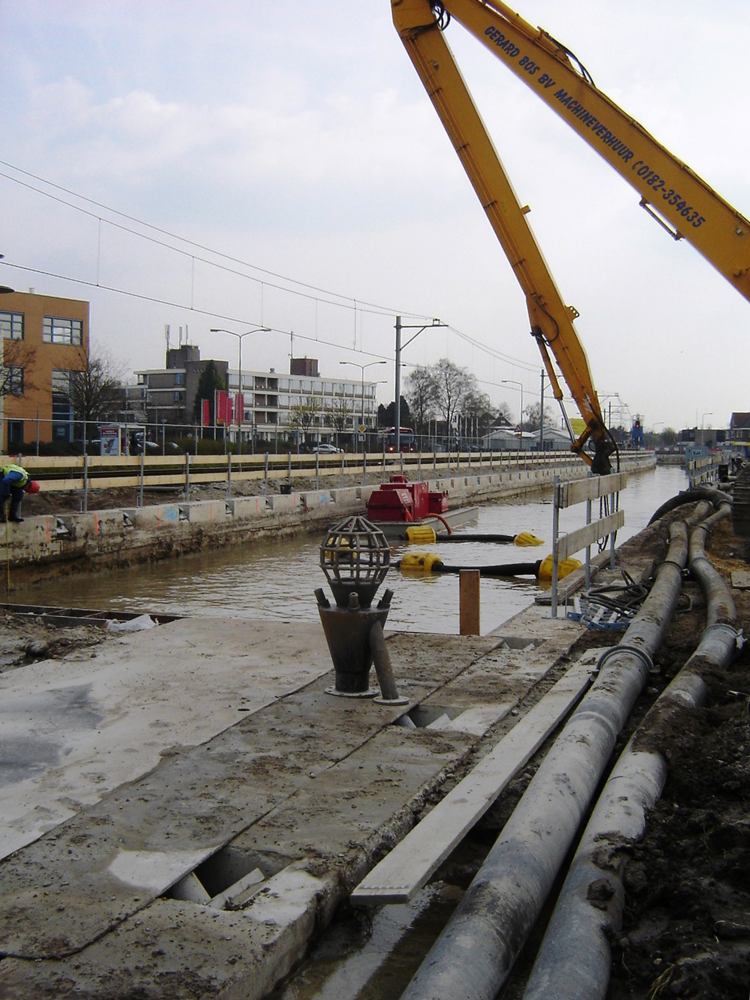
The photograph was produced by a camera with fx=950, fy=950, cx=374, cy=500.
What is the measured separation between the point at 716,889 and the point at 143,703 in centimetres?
421

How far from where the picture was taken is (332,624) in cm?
675

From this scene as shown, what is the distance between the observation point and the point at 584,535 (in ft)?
34.9

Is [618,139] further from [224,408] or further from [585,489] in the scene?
[224,408]

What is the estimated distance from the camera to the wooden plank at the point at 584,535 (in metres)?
Result: 9.67

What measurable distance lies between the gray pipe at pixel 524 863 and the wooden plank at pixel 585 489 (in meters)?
3.70

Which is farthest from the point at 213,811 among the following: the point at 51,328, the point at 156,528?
the point at 51,328

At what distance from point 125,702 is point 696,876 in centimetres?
421

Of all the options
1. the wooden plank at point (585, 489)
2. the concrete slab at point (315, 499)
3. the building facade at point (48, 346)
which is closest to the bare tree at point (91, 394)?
the building facade at point (48, 346)

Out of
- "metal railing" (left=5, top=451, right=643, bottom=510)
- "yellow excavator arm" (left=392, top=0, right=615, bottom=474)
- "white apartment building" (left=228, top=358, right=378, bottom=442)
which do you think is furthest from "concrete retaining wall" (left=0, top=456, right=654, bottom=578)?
"white apartment building" (left=228, top=358, right=378, bottom=442)

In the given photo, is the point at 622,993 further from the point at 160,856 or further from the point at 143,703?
the point at 143,703

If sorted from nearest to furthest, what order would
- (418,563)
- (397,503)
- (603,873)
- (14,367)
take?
(603,873) → (418,563) → (397,503) → (14,367)

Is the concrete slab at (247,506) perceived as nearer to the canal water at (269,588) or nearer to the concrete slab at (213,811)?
the canal water at (269,588)

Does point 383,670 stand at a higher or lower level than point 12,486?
lower

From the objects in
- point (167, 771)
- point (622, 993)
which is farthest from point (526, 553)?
point (622, 993)
